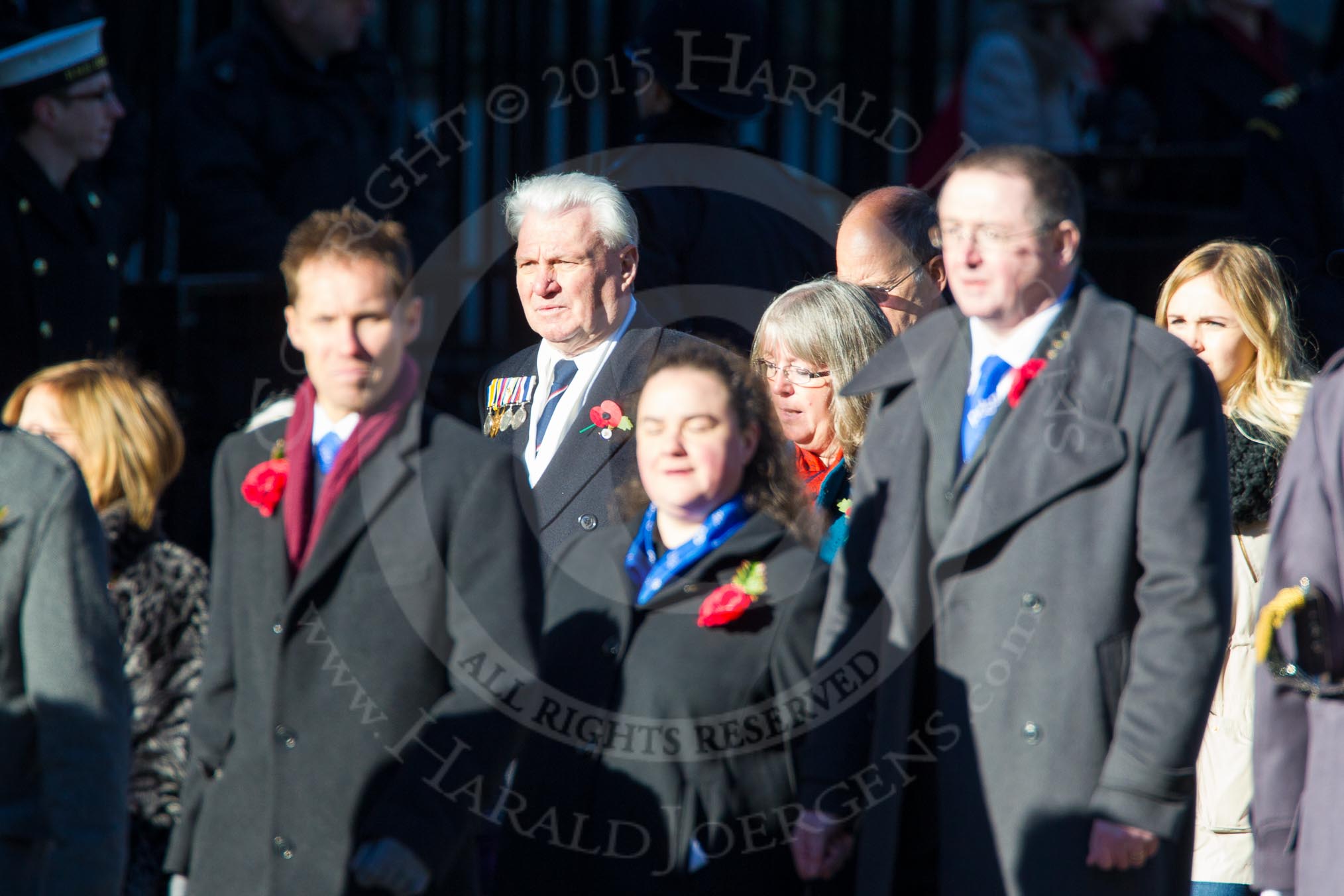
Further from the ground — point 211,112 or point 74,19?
point 74,19

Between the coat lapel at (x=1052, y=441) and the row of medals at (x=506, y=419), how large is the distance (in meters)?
1.23

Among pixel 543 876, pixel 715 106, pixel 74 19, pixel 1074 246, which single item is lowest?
pixel 543 876

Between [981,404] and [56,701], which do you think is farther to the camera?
[981,404]

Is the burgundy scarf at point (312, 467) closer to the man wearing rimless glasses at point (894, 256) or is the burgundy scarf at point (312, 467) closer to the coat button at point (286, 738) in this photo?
the coat button at point (286, 738)

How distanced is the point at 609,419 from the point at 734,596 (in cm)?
82

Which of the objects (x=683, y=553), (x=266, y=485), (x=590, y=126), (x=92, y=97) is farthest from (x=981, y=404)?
(x=590, y=126)

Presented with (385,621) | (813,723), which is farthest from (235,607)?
(813,723)

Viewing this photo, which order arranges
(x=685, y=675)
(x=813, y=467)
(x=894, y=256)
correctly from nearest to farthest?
1. (x=685, y=675)
2. (x=813, y=467)
3. (x=894, y=256)

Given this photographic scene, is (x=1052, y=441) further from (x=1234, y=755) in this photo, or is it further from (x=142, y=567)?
(x=142, y=567)

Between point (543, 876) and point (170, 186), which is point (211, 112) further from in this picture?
point (543, 876)

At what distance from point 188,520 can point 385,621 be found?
2839 mm

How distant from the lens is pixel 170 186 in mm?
6020

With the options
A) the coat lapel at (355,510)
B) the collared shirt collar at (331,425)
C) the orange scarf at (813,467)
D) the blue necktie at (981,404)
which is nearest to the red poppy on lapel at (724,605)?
the blue necktie at (981,404)

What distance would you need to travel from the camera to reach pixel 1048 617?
2799 mm
